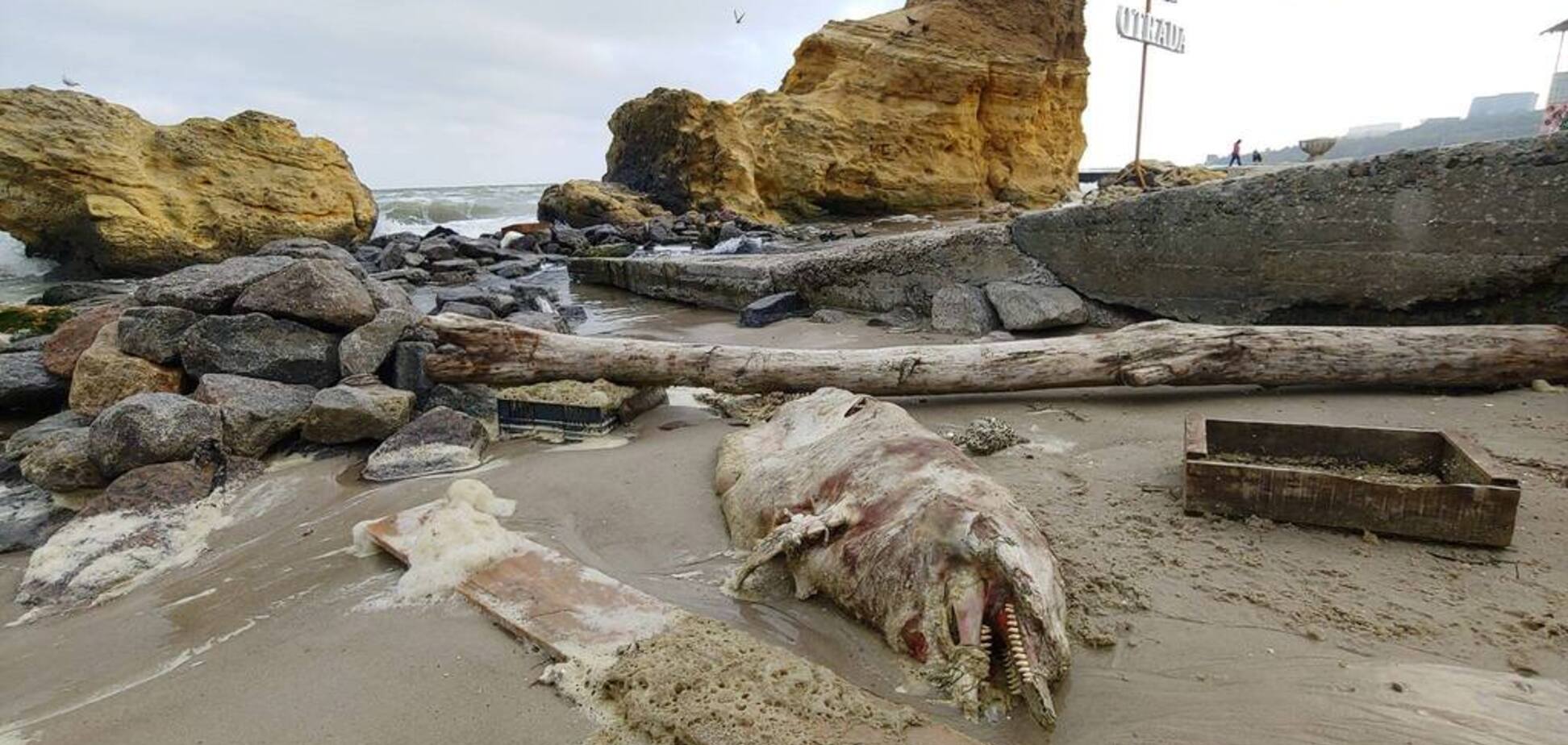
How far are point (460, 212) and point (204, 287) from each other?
1113 inches

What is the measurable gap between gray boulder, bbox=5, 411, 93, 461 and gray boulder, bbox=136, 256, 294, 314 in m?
0.77

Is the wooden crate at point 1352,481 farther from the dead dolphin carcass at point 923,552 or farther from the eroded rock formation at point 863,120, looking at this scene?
the eroded rock formation at point 863,120

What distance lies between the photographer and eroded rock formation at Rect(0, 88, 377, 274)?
38.2 feet

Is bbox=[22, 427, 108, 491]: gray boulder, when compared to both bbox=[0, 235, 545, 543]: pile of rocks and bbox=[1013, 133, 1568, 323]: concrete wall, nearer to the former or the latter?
bbox=[0, 235, 545, 543]: pile of rocks

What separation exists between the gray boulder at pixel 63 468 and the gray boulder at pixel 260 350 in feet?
2.71

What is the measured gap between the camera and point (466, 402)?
14.5 ft

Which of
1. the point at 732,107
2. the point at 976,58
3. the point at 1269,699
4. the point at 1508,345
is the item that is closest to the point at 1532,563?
the point at 1269,699

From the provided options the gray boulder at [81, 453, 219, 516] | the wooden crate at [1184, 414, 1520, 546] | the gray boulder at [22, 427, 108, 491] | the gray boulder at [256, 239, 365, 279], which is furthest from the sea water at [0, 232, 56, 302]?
the wooden crate at [1184, 414, 1520, 546]

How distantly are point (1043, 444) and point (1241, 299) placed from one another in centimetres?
258

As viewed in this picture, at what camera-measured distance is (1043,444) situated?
347 centimetres

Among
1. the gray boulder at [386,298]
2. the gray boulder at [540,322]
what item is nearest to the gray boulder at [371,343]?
the gray boulder at [386,298]

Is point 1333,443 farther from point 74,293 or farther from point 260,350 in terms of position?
point 74,293

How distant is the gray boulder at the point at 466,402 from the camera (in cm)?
433

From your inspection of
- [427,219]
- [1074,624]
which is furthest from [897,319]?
[427,219]
